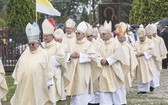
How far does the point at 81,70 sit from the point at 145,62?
15.5ft

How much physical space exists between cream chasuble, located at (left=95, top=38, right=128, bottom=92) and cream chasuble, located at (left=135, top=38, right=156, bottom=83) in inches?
146

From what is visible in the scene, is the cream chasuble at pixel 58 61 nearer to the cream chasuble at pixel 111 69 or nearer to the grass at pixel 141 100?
the cream chasuble at pixel 111 69

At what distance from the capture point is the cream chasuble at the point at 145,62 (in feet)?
54.0

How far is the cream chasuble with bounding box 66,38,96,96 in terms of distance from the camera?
12.2 meters

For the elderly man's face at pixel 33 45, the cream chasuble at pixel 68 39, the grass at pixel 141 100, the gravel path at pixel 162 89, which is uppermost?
the elderly man's face at pixel 33 45

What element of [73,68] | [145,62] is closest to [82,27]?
[73,68]

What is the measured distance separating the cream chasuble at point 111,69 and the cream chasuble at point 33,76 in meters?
2.87

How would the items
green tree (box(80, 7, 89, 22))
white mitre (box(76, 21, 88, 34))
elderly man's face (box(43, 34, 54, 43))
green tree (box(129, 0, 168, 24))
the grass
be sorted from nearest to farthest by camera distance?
elderly man's face (box(43, 34, 54, 43)) < white mitre (box(76, 21, 88, 34)) < the grass < green tree (box(129, 0, 168, 24)) < green tree (box(80, 7, 89, 22))

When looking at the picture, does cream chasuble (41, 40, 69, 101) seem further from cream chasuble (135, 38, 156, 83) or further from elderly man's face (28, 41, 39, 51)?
cream chasuble (135, 38, 156, 83)

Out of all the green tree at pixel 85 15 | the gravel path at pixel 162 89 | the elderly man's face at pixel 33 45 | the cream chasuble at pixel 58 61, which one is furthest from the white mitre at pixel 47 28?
the green tree at pixel 85 15

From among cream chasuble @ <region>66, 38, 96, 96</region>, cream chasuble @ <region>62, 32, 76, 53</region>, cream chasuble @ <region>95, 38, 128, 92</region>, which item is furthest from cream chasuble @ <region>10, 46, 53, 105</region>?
cream chasuble @ <region>95, 38, 128, 92</region>

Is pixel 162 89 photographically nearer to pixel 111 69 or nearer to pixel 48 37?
pixel 111 69

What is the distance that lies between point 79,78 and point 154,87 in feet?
18.1

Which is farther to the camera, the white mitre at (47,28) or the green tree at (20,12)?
the green tree at (20,12)
